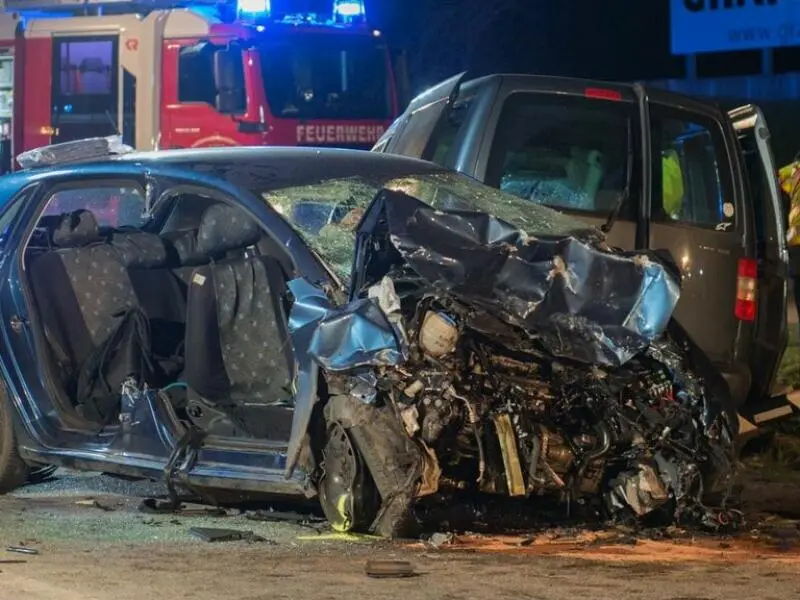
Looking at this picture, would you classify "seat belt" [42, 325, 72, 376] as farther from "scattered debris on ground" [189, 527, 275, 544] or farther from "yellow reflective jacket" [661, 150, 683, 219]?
"yellow reflective jacket" [661, 150, 683, 219]

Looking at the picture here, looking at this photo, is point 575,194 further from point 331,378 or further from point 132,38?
point 132,38

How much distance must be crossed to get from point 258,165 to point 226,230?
15.7 inches

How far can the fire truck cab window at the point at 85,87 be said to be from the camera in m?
15.9

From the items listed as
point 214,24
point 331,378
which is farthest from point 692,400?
point 214,24

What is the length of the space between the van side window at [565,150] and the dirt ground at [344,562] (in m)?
2.27

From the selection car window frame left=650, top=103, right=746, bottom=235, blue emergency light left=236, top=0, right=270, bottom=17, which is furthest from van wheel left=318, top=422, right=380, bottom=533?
blue emergency light left=236, top=0, right=270, bottom=17

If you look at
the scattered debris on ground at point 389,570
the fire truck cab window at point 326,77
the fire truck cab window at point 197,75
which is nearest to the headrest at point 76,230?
the scattered debris on ground at point 389,570

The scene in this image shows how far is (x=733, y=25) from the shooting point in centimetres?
2325

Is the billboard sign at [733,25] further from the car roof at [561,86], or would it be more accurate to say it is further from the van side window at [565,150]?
the van side window at [565,150]

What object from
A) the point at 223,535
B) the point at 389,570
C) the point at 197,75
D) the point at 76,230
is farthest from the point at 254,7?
the point at 389,570

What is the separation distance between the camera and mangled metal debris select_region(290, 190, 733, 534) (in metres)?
5.52

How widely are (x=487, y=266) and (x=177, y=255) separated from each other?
6.62 ft

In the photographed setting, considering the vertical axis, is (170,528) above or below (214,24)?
below

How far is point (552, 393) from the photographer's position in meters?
5.75
